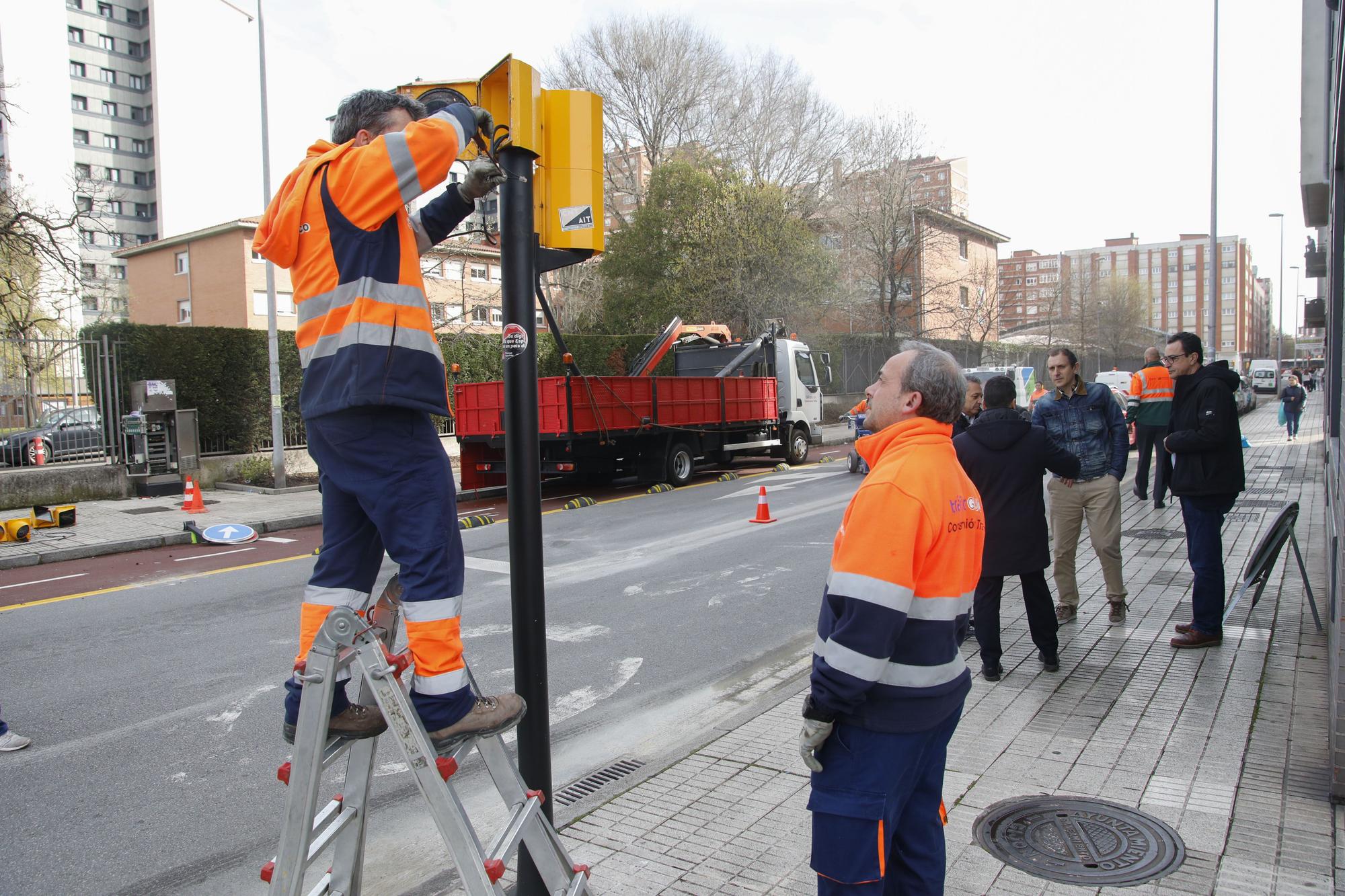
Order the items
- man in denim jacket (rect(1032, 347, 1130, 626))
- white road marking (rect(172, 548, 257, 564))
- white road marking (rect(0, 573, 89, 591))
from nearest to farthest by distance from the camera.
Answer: man in denim jacket (rect(1032, 347, 1130, 626)) < white road marking (rect(0, 573, 89, 591)) < white road marking (rect(172, 548, 257, 564))

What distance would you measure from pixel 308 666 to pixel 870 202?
1303 inches

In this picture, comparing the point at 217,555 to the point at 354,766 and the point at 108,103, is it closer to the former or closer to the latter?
the point at 354,766

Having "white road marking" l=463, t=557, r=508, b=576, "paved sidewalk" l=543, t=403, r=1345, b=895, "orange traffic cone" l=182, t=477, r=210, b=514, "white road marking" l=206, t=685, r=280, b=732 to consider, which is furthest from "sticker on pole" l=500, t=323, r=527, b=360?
"orange traffic cone" l=182, t=477, r=210, b=514

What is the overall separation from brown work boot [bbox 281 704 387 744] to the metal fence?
47.2 feet

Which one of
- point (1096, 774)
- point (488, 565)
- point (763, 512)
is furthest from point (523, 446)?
point (763, 512)

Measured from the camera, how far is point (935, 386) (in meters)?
2.49

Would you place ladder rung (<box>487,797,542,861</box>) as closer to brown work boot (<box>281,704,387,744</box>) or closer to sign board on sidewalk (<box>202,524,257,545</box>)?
brown work boot (<box>281,704,387,744</box>)

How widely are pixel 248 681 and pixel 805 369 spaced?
55.8 feet

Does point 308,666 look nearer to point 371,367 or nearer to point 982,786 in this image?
point 371,367

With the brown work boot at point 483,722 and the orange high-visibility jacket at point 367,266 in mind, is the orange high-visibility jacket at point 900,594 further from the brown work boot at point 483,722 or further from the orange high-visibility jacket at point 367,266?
the orange high-visibility jacket at point 367,266

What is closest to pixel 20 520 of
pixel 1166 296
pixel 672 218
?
pixel 672 218

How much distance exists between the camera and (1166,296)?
129 m

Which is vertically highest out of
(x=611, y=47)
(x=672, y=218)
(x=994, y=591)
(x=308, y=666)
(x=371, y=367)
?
(x=611, y=47)

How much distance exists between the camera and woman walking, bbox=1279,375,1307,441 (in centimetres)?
2394
